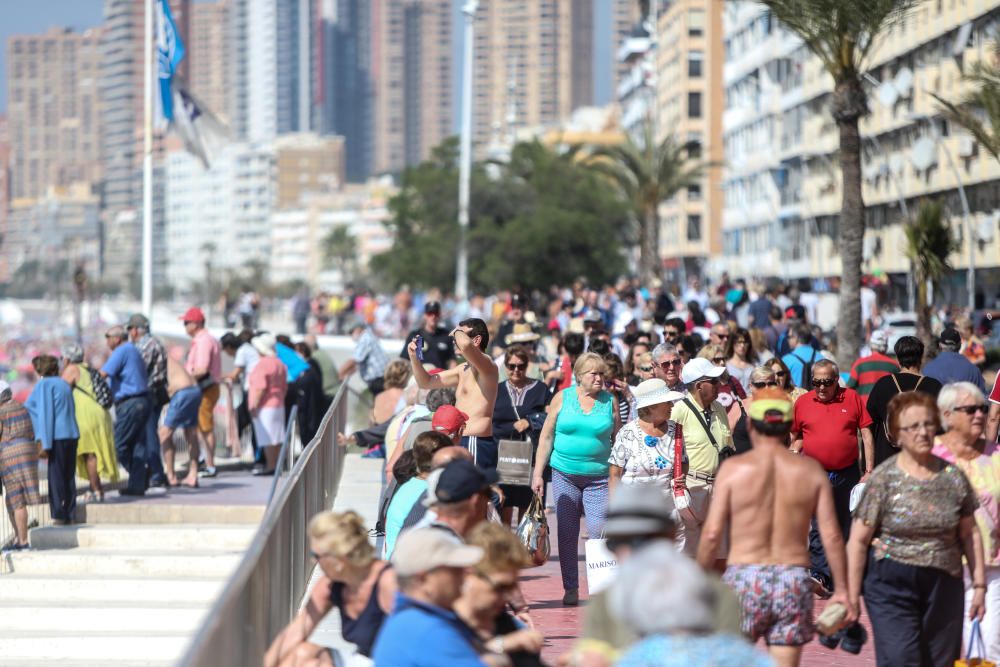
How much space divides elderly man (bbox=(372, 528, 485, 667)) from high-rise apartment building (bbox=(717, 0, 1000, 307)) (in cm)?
3882

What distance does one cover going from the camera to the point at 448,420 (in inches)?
404

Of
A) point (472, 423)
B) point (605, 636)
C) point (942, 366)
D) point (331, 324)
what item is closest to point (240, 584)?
point (605, 636)

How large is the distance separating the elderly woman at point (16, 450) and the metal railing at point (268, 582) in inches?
137

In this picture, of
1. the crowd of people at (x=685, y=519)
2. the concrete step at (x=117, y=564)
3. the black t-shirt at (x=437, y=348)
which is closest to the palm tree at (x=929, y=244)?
the black t-shirt at (x=437, y=348)

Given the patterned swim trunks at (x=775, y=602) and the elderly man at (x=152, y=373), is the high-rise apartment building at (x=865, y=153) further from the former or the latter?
the patterned swim trunks at (x=775, y=602)

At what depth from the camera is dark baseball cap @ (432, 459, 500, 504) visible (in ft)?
22.3

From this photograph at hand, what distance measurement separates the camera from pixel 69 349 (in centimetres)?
1853

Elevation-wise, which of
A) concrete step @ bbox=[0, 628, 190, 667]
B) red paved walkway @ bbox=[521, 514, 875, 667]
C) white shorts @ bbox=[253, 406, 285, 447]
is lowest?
concrete step @ bbox=[0, 628, 190, 667]

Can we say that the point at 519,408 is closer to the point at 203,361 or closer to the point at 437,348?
the point at 437,348

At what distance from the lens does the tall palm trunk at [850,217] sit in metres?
26.6

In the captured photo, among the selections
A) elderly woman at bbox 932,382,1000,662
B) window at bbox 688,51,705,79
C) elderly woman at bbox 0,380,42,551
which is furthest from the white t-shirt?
window at bbox 688,51,705,79

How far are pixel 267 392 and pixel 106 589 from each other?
15.1 feet

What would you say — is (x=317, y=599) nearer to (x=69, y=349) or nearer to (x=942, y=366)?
(x=942, y=366)

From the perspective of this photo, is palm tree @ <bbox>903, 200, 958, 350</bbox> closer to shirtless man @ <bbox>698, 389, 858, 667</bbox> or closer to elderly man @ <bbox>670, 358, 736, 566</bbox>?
elderly man @ <bbox>670, 358, 736, 566</bbox>
